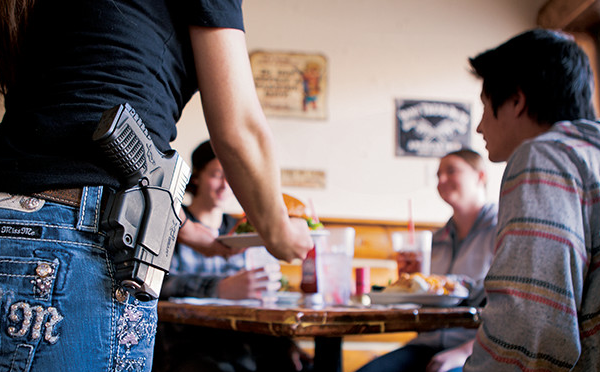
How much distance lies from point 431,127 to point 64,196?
13.1ft

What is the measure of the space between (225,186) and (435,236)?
1021 mm

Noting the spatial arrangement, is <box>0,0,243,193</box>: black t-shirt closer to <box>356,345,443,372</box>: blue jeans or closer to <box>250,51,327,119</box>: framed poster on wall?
<box>356,345,443,372</box>: blue jeans

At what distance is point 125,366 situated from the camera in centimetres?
72

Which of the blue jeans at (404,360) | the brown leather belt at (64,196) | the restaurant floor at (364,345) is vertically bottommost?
the restaurant floor at (364,345)

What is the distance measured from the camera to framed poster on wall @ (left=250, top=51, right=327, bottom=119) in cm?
425

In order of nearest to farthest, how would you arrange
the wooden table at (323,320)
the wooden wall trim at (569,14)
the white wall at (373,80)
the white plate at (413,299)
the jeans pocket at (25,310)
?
1. the jeans pocket at (25,310)
2. the wooden table at (323,320)
3. the white plate at (413,299)
4. the wooden wall trim at (569,14)
5. the white wall at (373,80)

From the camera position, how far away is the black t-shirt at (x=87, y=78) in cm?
73

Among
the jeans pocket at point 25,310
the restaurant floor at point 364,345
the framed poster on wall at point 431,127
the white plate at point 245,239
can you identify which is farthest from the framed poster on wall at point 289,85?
the jeans pocket at point 25,310

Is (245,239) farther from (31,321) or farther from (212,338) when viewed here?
(31,321)

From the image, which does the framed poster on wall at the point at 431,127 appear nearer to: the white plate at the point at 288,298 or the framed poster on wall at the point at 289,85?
the framed poster on wall at the point at 289,85

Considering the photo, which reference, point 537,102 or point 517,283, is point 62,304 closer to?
point 517,283

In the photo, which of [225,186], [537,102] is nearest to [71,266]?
[537,102]

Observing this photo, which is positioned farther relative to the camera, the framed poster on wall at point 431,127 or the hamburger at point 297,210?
the framed poster on wall at point 431,127

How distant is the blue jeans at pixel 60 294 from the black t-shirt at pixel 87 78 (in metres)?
0.04
